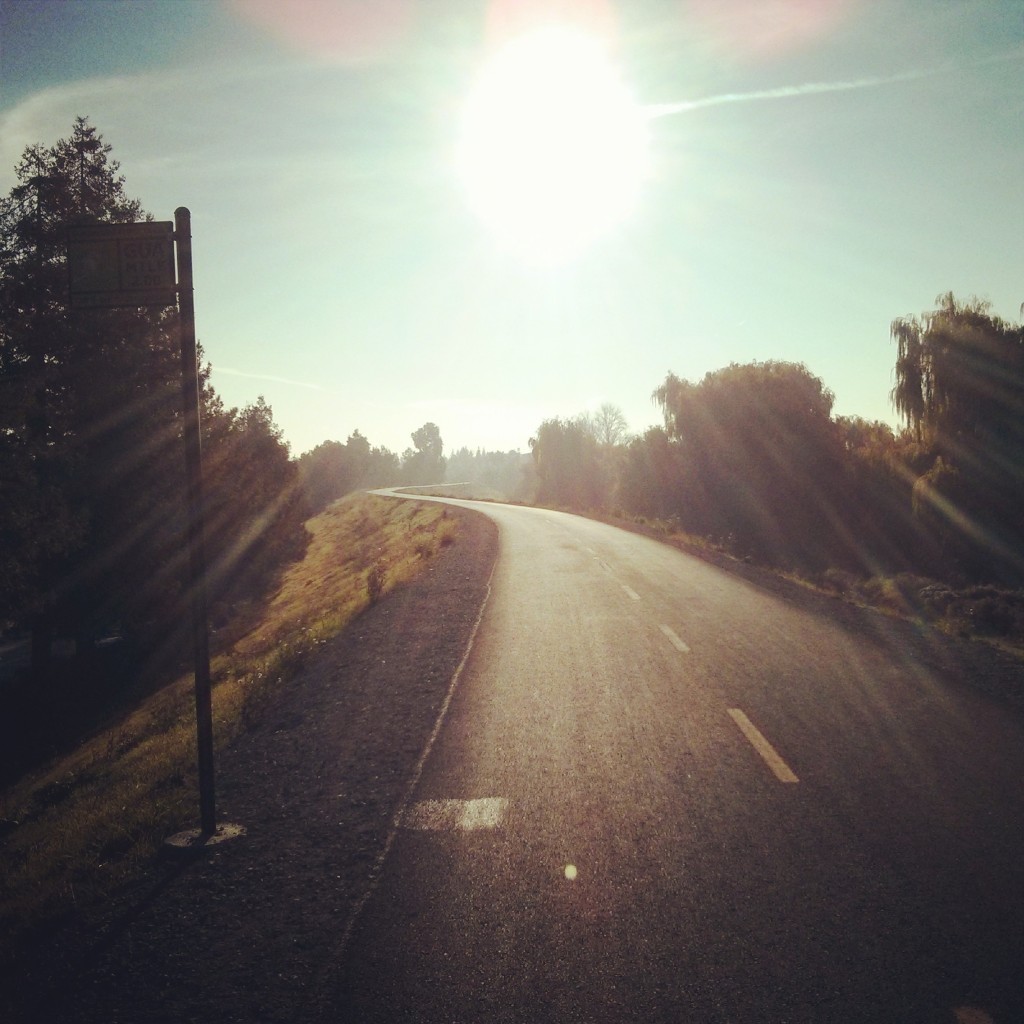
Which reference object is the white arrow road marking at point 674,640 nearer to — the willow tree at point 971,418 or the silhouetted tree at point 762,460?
the willow tree at point 971,418

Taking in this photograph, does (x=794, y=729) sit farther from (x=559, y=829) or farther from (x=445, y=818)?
(x=445, y=818)

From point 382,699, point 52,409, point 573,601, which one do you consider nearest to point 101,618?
point 52,409

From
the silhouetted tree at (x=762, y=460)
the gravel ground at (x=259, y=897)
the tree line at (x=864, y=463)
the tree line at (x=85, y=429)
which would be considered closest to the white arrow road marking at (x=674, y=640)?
the gravel ground at (x=259, y=897)

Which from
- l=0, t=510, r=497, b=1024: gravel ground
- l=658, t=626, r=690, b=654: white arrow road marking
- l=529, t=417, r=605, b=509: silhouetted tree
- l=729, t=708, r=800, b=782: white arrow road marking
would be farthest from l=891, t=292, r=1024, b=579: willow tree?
l=529, t=417, r=605, b=509: silhouetted tree

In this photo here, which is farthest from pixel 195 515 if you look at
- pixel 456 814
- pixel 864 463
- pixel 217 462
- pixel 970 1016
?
pixel 864 463

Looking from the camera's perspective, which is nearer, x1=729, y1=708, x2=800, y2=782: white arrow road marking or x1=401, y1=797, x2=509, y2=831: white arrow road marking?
x1=401, y1=797, x2=509, y2=831: white arrow road marking

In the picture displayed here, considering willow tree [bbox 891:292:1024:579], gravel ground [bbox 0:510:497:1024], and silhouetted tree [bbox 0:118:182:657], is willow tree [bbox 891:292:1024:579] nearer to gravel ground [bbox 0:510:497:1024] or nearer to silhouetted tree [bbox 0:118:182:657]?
gravel ground [bbox 0:510:497:1024]

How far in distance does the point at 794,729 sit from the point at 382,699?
450cm

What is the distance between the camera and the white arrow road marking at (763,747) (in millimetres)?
5758

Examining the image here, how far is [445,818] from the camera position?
5176mm

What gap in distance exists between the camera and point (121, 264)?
5.09 metres

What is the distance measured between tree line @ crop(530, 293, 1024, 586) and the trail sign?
23.2 meters

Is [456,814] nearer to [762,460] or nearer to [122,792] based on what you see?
[122,792]

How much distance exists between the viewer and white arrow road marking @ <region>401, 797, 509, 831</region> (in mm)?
5062
